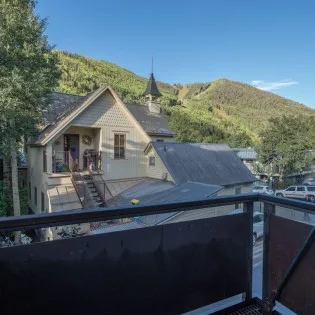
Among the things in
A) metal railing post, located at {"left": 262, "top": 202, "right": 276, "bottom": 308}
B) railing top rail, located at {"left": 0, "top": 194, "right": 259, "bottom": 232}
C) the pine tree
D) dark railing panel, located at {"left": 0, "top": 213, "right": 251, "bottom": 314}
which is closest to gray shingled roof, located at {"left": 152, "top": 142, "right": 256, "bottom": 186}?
the pine tree

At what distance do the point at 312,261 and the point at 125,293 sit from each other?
1136mm

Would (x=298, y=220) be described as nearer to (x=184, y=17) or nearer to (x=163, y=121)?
(x=163, y=121)

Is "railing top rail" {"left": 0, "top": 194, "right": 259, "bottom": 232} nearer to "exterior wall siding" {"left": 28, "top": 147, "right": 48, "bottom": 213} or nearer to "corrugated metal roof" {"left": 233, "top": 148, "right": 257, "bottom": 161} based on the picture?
"exterior wall siding" {"left": 28, "top": 147, "right": 48, "bottom": 213}

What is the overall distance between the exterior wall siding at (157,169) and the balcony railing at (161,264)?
1164 cm

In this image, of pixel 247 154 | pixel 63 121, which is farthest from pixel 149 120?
pixel 247 154

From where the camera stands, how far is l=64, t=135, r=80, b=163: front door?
46.6 feet

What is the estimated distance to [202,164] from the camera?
1500 cm

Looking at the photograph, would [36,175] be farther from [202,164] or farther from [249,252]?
[249,252]

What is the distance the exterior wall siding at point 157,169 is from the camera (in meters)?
14.0

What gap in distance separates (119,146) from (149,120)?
5873 millimetres

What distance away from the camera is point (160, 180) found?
14305 millimetres

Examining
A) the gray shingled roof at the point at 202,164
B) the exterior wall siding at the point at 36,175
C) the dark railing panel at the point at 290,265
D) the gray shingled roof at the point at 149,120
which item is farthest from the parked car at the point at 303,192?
the dark railing panel at the point at 290,265

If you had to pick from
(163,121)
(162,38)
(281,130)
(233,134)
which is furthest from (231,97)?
(163,121)

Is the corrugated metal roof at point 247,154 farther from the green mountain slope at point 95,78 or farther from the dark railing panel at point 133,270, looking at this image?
the dark railing panel at point 133,270
